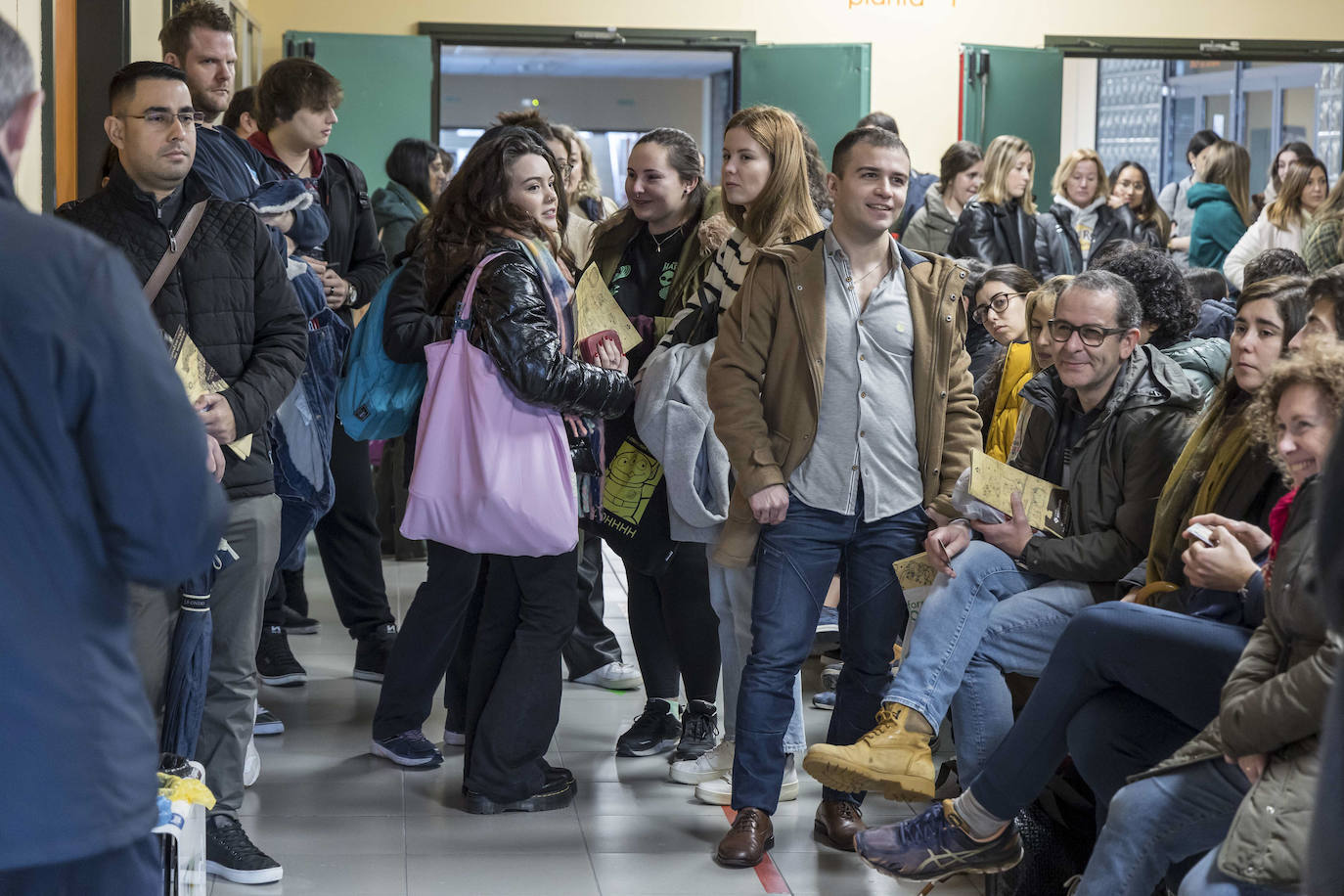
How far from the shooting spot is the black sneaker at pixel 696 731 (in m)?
3.76

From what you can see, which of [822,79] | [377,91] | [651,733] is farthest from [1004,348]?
[377,91]

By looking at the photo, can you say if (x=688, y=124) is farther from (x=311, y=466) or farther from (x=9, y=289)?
(x=9, y=289)

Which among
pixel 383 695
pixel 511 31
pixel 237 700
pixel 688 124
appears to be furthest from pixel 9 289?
pixel 688 124

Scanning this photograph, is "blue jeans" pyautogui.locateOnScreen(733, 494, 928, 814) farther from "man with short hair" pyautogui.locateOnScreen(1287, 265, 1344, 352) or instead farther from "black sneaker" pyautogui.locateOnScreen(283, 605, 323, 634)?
"black sneaker" pyautogui.locateOnScreen(283, 605, 323, 634)

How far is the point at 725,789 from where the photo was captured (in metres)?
3.50

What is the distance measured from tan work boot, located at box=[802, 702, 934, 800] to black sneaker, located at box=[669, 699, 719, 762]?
82 centimetres

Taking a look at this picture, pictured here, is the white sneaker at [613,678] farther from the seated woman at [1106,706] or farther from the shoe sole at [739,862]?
the seated woman at [1106,706]

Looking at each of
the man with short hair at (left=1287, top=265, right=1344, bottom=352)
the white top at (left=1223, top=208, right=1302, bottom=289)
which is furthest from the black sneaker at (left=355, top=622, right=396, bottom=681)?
the white top at (left=1223, top=208, right=1302, bottom=289)

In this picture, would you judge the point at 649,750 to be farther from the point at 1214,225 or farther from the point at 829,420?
the point at 1214,225

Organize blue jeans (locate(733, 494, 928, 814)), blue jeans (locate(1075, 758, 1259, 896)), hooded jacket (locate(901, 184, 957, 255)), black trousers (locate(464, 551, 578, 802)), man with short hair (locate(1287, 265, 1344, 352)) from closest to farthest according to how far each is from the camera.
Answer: blue jeans (locate(1075, 758, 1259, 896)) < man with short hair (locate(1287, 265, 1344, 352)) < blue jeans (locate(733, 494, 928, 814)) < black trousers (locate(464, 551, 578, 802)) < hooded jacket (locate(901, 184, 957, 255))

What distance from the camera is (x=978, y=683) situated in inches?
119

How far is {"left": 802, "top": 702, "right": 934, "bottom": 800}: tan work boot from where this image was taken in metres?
2.93

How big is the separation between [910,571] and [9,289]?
7.00 ft

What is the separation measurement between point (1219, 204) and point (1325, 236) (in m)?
1.88
